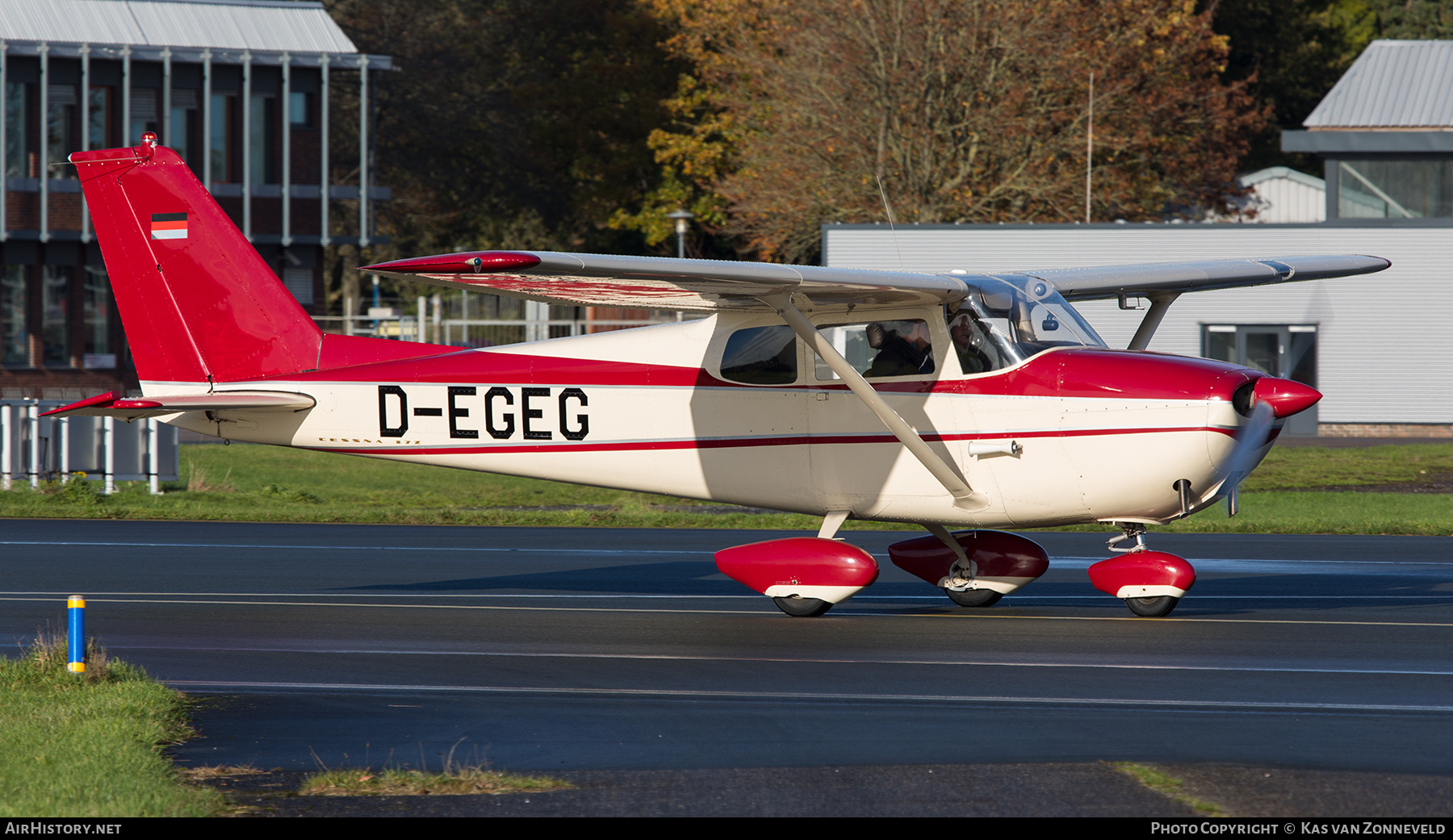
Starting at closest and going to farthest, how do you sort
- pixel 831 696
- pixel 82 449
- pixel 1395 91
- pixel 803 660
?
pixel 831 696, pixel 803 660, pixel 82 449, pixel 1395 91

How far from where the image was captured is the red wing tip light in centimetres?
890

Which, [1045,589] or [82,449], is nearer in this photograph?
[1045,589]

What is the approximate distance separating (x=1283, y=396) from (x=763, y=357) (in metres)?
3.64

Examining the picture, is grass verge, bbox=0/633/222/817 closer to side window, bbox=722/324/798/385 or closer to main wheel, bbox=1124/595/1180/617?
side window, bbox=722/324/798/385

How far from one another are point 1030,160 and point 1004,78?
88.4 inches

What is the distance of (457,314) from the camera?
61406mm

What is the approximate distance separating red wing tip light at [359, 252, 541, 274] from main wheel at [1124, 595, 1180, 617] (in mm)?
5159

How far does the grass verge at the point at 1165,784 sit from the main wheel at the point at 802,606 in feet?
15.3

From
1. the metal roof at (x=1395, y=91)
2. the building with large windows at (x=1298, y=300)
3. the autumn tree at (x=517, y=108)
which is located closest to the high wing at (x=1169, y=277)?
the building with large windows at (x=1298, y=300)

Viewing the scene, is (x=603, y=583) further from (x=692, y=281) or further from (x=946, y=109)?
(x=946, y=109)

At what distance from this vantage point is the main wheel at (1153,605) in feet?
37.0

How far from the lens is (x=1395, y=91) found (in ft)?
125

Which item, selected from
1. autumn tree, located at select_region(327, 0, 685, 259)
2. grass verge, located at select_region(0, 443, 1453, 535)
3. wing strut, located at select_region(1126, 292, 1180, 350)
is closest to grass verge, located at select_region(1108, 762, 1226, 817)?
wing strut, located at select_region(1126, 292, 1180, 350)

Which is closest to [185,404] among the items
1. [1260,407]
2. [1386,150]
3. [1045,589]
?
[1045,589]
